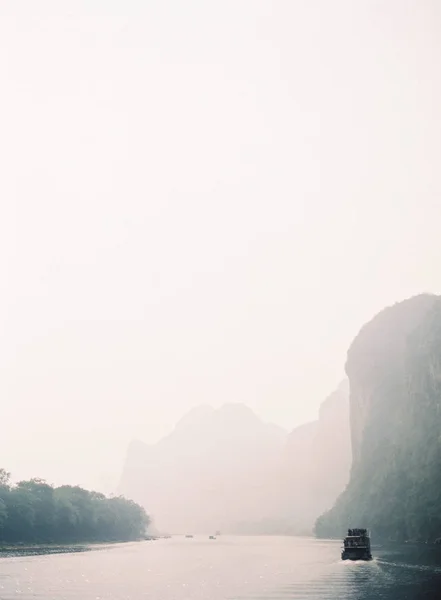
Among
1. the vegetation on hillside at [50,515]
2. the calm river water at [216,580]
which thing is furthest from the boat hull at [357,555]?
the vegetation on hillside at [50,515]

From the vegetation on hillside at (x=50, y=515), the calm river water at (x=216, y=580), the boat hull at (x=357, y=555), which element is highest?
the vegetation on hillside at (x=50, y=515)

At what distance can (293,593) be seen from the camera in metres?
61.1

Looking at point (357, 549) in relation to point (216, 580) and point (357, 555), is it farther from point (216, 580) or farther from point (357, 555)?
point (216, 580)

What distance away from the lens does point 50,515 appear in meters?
155

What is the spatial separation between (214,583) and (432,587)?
2328 cm

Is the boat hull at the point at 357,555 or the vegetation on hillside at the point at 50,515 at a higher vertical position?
the vegetation on hillside at the point at 50,515

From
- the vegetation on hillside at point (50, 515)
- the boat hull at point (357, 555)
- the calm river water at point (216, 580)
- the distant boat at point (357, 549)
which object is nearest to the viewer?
the calm river water at point (216, 580)

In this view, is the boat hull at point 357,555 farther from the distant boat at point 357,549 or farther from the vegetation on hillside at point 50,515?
the vegetation on hillside at point 50,515

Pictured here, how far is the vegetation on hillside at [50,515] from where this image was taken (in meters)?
139

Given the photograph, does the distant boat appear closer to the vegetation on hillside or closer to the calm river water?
the calm river water

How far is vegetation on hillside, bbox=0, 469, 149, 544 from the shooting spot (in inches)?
5487

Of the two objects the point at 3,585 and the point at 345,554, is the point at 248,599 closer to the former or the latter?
the point at 3,585

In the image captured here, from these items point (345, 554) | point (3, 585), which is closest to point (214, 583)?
point (3, 585)

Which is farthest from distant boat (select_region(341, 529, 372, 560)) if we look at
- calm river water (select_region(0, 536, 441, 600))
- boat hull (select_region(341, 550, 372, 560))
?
calm river water (select_region(0, 536, 441, 600))
